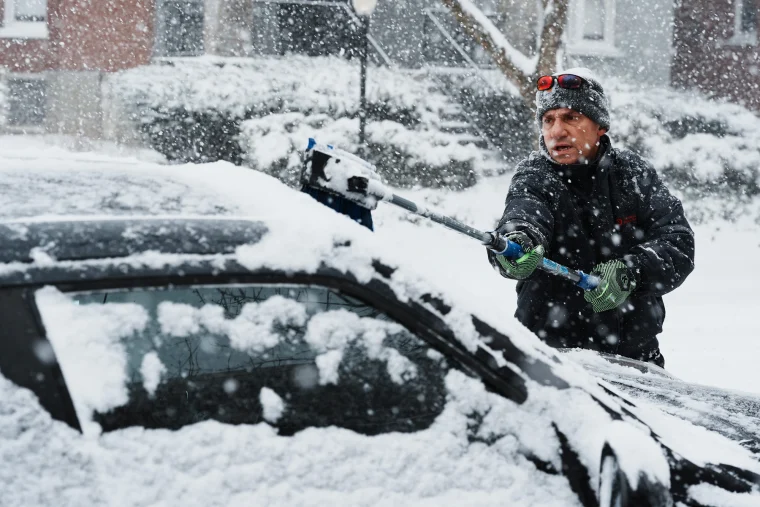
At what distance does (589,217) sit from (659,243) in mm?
298

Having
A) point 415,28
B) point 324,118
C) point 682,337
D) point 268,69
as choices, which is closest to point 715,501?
point 682,337

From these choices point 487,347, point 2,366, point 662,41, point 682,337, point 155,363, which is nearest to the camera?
point 2,366

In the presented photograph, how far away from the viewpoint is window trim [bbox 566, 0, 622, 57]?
52.3ft

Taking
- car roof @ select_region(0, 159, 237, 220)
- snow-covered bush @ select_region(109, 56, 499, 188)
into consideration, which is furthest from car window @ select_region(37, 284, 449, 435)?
snow-covered bush @ select_region(109, 56, 499, 188)

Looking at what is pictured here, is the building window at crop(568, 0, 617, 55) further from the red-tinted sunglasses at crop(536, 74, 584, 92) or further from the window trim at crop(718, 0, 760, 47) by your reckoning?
the red-tinted sunglasses at crop(536, 74, 584, 92)

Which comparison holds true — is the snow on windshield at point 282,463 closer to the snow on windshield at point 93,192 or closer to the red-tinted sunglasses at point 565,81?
the snow on windshield at point 93,192

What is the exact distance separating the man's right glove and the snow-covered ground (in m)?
1.13

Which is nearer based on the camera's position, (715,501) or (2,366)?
(2,366)

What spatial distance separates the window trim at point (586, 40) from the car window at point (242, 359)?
15.1 metres

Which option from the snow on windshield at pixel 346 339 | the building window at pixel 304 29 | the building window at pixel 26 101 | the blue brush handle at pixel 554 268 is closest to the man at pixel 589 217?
the blue brush handle at pixel 554 268

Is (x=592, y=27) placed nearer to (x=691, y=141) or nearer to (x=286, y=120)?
(x=691, y=141)

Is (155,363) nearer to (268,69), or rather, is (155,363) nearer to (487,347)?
(487,347)

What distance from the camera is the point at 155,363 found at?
149 cm

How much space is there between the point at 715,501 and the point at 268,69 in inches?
482
